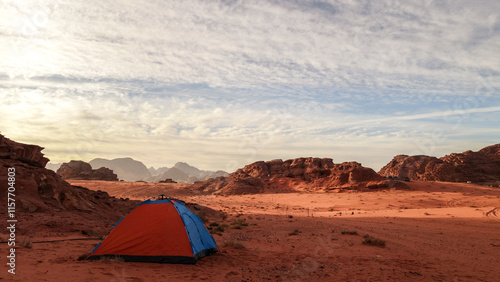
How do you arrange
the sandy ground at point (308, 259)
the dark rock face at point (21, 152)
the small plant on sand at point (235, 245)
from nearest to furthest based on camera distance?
the sandy ground at point (308, 259) → the small plant on sand at point (235, 245) → the dark rock face at point (21, 152)

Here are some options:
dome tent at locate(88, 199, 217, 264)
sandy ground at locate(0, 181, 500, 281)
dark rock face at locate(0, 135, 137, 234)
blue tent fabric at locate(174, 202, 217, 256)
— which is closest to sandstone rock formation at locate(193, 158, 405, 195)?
sandy ground at locate(0, 181, 500, 281)

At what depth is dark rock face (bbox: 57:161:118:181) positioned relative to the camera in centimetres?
7338

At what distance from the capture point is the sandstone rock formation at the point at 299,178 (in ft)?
171

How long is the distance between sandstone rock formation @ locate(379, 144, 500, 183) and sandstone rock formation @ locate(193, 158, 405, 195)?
16.9 metres

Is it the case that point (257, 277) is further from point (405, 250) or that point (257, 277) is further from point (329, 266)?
point (405, 250)

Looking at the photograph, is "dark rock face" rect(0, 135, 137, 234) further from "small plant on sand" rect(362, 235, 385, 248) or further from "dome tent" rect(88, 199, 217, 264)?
"small plant on sand" rect(362, 235, 385, 248)

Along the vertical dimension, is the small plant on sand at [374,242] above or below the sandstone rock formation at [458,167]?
below

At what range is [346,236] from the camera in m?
14.3

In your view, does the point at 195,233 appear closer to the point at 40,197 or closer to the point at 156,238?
the point at 156,238

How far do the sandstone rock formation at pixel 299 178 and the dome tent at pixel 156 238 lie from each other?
44.9 meters

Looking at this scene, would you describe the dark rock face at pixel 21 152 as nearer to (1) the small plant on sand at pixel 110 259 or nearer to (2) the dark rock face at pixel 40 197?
(2) the dark rock face at pixel 40 197

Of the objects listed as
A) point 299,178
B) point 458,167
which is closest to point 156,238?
point 299,178

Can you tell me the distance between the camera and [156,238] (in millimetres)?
9195

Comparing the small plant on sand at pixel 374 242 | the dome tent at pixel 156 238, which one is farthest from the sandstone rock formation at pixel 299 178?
the dome tent at pixel 156 238
